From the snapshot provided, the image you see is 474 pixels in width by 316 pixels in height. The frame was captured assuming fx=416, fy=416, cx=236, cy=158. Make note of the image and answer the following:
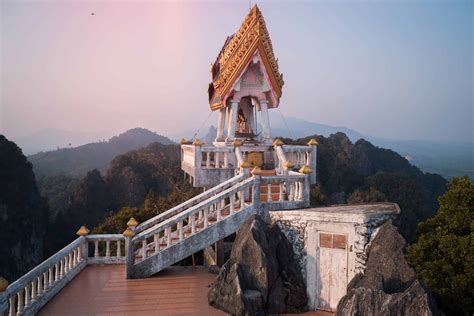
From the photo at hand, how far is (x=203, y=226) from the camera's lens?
11.2 m

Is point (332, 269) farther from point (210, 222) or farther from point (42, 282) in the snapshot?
point (42, 282)

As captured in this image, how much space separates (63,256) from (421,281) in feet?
28.7

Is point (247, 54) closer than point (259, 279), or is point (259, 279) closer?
point (259, 279)

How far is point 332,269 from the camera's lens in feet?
30.9

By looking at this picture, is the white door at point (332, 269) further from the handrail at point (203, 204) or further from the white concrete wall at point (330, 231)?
the handrail at point (203, 204)

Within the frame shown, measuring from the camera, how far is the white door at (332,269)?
9.25 m

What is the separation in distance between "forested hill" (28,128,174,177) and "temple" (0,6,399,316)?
79013 millimetres

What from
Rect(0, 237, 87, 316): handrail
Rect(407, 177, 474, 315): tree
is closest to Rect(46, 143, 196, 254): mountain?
Rect(0, 237, 87, 316): handrail

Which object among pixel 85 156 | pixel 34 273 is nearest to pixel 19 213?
pixel 34 273

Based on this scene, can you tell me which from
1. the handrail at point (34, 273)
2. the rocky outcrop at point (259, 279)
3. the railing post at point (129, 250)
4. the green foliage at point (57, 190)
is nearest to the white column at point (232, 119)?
the railing post at point (129, 250)

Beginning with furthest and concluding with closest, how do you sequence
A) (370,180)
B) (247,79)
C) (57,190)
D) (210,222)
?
(57,190), (370,180), (247,79), (210,222)

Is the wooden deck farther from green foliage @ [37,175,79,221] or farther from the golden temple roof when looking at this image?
green foliage @ [37,175,79,221]

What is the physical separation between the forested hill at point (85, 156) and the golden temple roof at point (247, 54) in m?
78.5

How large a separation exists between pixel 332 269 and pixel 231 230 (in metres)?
2.84
